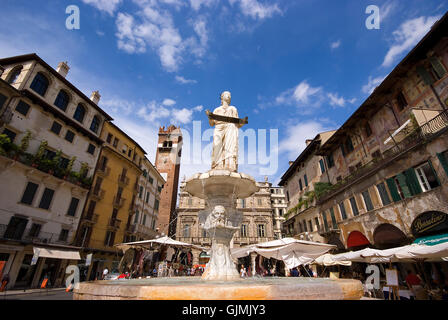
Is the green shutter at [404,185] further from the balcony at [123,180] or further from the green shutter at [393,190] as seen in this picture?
the balcony at [123,180]

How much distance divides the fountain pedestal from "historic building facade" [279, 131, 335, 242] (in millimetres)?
17712

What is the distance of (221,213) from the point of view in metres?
6.54

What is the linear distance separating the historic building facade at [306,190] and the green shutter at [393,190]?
9.13 m

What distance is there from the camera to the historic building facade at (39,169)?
17.8 meters

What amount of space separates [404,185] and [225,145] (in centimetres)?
1276

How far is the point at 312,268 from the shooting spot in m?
23.6

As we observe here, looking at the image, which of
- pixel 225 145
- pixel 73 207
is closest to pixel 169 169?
pixel 73 207

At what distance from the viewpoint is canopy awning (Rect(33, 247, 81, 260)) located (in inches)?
700

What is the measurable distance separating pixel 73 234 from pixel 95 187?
5.55m

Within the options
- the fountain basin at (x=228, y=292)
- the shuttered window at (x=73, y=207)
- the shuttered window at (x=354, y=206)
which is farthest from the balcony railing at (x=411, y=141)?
the shuttered window at (x=73, y=207)

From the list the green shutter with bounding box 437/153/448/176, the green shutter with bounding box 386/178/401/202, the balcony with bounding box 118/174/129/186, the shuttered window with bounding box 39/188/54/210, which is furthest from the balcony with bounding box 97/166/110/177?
the green shutter with bounding box 437/153/448/176

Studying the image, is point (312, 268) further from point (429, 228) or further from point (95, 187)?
point (95, 187)

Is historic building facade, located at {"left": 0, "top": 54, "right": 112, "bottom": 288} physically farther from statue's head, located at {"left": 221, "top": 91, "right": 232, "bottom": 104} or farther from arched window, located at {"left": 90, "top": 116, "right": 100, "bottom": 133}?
statue's head, located at {"left": 221, "top": 91, "right": 232, "bottom": 104}

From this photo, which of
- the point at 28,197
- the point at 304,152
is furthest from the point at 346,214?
the point at 28,197
